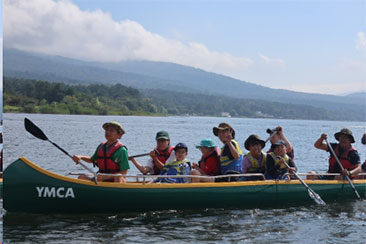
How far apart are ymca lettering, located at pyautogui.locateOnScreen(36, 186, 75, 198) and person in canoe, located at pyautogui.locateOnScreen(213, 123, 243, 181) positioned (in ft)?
10.1

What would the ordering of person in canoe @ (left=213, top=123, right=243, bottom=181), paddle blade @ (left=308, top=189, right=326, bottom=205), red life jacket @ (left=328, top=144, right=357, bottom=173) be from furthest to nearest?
red life jacket @ (left=328, top=144, right=357, bottom=173) → paddle blade @ (left=308, top=189, right=326, bottom=205) → person in canoe @ (left=213, top=123, right=243, bottom=181)

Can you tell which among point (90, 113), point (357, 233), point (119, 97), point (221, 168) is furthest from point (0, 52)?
point (119, 97)

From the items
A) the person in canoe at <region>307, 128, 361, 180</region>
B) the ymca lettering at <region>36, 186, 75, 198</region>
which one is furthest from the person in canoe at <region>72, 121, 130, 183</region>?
the person in canoe at <region>307, 128, 361, 180</region>

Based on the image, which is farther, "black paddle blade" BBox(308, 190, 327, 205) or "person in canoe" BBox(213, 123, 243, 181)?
"black paddle blade" BBox(308, 190, 327, 205)

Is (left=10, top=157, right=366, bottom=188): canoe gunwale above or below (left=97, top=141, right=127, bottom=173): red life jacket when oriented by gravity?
below

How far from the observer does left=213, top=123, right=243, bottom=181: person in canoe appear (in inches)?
385

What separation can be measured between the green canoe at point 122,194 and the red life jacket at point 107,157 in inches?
11.1

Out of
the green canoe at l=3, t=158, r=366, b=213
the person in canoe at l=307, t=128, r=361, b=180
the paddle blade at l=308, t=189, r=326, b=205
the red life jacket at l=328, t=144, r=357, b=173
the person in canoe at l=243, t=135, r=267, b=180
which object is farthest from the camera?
the red life jacket at l=328, t=144, r=357, b=173

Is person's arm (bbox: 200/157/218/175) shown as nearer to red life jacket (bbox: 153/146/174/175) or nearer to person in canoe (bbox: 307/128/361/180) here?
red life jacket (bbox: 153/146/174/175)

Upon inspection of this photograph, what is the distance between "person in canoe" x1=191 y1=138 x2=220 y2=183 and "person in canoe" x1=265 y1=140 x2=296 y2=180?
1.16 m

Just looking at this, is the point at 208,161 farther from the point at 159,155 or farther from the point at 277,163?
the point at 277,163

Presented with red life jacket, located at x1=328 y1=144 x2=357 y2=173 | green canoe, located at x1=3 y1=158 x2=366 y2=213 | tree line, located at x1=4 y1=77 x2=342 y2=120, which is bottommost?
green canoe, located at x1=3 y1=158 x2=366 y2=213

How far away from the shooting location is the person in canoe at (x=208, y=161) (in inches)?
389

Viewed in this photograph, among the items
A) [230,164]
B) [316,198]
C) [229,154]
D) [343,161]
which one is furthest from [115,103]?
[229,154]
